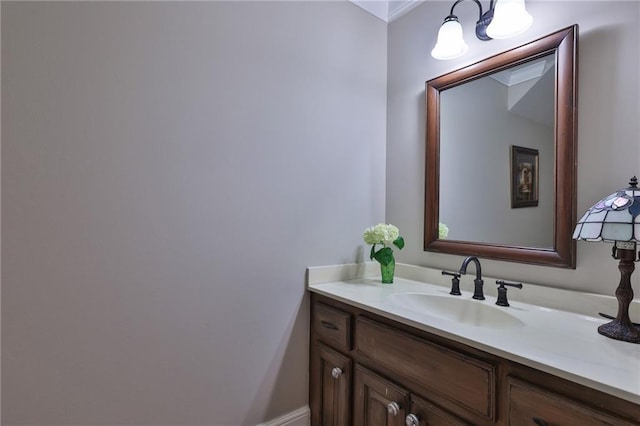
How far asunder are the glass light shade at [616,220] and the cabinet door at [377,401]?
792 millimetres

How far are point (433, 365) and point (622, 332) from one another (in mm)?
544

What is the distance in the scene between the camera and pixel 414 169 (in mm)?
1801

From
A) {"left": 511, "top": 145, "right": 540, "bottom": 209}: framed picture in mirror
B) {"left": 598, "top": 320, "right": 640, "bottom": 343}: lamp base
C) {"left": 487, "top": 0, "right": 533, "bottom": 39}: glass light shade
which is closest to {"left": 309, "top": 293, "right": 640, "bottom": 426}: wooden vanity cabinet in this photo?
{"left": 598, "top": 320, "right": 640, "bottom": 343}: lamp base

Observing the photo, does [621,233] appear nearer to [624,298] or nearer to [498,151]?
[624,298]

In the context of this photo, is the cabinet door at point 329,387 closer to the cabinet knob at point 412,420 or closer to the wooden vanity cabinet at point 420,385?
the wooden vanity cabinet at point 420,385

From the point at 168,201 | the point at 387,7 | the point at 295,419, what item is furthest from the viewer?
the point at 387,7

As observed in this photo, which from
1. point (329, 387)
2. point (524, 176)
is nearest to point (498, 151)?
point (524, 176)

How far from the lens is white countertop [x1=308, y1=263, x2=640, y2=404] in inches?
28.6

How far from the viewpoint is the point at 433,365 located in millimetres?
1025

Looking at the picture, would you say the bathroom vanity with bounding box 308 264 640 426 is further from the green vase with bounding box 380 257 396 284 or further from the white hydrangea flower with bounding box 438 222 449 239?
A: the white hydrangea flower with bounding box 438 222 449 239

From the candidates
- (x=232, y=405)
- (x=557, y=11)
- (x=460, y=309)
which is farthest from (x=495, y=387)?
(x=557, y=11)

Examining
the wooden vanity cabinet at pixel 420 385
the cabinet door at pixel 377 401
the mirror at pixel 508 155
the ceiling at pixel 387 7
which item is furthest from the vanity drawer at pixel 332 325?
the ceiling at pixel 387 7

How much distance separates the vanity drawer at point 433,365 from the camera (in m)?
0.89

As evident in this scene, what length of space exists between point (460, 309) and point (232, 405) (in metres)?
1.10
